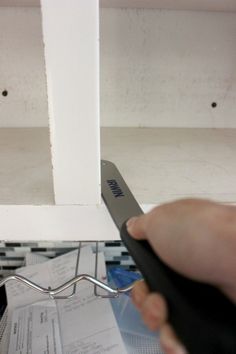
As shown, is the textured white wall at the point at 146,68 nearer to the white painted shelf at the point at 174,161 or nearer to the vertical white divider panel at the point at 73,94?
the white painted shelf at the point at 174,161

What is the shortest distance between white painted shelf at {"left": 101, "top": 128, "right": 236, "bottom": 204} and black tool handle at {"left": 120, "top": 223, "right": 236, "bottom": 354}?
0.56ft

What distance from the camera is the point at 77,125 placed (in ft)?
1.09

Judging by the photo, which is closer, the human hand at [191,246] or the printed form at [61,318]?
the human hand at [191,246]

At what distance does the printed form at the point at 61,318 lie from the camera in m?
0.57

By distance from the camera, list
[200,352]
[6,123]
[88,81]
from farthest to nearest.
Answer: [6,123]
[88,81]
[200,352]

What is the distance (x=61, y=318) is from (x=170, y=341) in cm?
48

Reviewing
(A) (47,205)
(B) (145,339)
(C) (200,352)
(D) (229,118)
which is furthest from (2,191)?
(D) (229,118)

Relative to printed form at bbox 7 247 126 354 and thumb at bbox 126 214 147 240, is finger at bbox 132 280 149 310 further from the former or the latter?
printed form at bbox 7 247 126 354

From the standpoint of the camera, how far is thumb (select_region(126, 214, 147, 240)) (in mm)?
255

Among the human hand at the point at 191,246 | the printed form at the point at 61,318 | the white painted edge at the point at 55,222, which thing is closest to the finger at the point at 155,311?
the human hand at the point at 191,246

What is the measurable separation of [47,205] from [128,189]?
106 mm

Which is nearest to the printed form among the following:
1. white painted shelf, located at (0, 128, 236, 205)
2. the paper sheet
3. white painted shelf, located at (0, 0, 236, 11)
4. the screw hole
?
the paper sheet

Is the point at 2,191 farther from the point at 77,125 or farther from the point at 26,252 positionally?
the point at 26,252

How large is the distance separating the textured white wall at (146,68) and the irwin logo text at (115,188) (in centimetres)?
33
